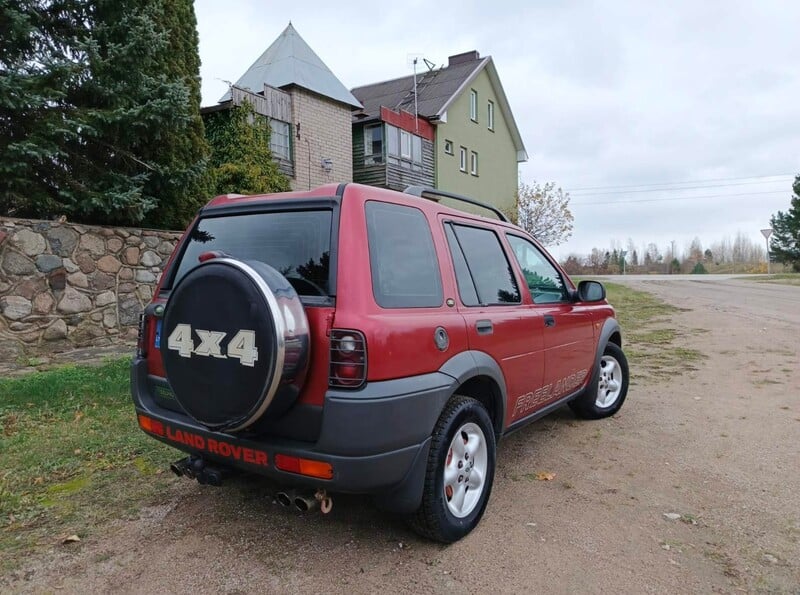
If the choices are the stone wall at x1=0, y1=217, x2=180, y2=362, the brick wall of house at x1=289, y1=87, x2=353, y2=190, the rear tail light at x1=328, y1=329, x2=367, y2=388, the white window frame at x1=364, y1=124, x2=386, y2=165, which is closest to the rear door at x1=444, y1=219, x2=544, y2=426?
the rear tail light at x1=328, y1=329, x2=367, y2=388

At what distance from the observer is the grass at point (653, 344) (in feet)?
24.3

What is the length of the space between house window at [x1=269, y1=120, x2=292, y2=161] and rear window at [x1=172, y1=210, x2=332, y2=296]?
14.7m

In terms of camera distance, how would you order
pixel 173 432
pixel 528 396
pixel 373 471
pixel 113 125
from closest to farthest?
1. pixel 373 471
2. pixel 173 432
3. pixel 528 396
4. pixel 113 125

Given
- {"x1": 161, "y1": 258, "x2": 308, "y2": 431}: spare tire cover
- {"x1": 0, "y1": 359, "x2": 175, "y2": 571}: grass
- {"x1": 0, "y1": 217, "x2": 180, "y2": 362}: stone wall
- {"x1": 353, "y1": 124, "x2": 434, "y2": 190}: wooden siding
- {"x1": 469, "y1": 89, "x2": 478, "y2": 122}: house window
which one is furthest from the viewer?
{"x1": 469, "y1": 89, "x2": 478, "y2": 122}: house window

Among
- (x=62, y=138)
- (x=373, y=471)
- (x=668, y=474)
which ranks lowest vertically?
(x=668, y=474)

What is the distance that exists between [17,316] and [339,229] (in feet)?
20.3

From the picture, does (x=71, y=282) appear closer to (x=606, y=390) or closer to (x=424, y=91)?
(x=606, y=390)

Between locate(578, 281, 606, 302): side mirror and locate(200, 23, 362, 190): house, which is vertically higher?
locate(200, 23, 362, 190): house

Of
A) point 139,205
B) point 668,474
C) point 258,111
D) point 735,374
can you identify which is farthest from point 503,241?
point 258,111

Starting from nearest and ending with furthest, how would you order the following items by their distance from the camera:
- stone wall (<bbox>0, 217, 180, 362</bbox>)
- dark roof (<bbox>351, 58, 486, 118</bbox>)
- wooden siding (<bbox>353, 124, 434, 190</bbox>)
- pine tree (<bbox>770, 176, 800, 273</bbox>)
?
stone wall (<bbox>0, 217, 180, 362</bbox>) < wooden siding (<bbox>353, 124, 434, 190</bbox>) < dark roof (<bbox>351, 58, 486, 118</bbox>) < pine tree (<bbox>770, 176, 800, 273</bbox>)

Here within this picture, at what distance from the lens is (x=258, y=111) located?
16.5 metres

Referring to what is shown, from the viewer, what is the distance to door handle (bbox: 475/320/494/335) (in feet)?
10.0

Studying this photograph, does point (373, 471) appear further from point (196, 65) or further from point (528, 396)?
point (196, 65)

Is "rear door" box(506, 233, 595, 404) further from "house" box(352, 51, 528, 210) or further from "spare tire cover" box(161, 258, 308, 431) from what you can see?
"house" box(352, 51, 528, 210)
